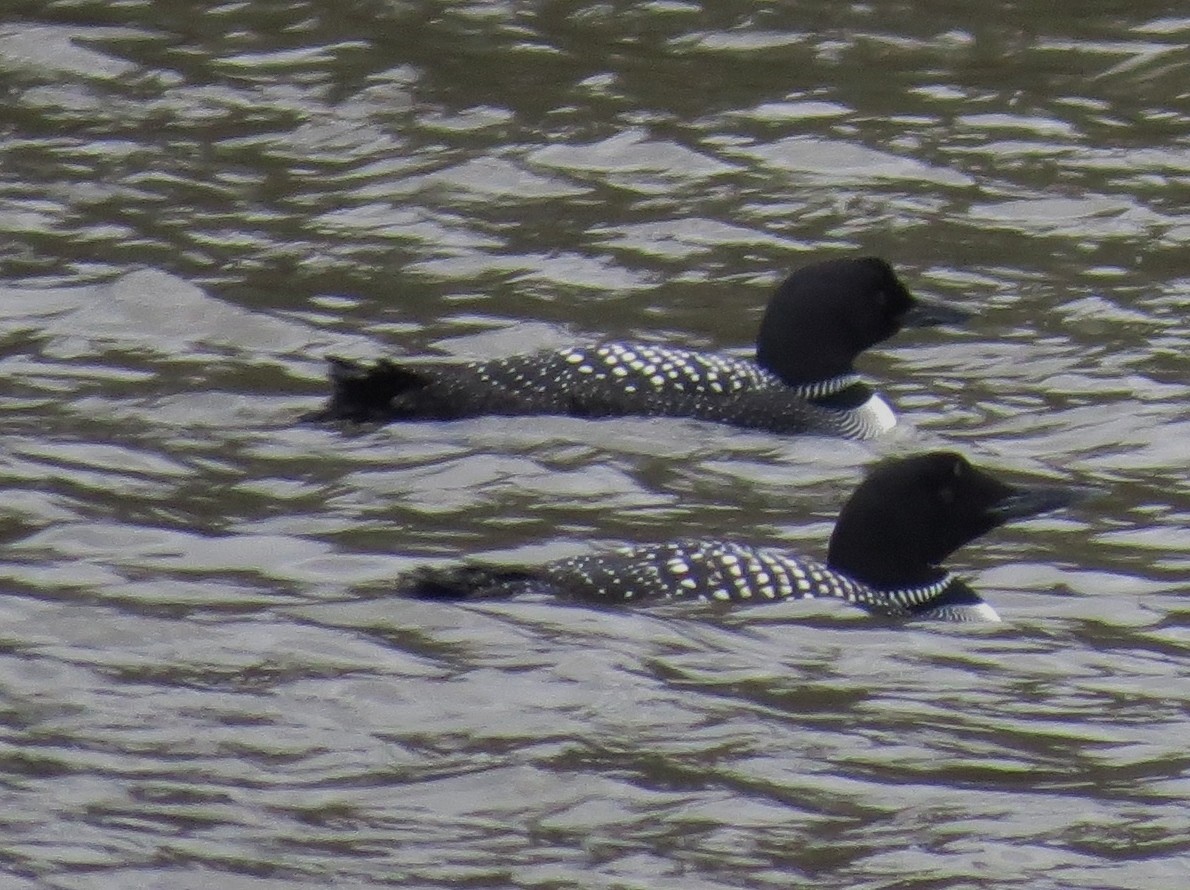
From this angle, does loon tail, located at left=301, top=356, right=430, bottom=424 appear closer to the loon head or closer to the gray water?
the gray water

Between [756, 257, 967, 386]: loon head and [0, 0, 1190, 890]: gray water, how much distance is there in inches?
10.8

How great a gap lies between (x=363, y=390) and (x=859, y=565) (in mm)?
2000

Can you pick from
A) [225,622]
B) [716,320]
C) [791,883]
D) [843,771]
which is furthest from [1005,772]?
[716,320]

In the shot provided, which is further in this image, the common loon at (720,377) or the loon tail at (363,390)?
the common loon at (720,377)

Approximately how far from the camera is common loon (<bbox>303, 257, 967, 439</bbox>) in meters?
9.37

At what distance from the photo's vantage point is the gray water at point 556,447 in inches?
232

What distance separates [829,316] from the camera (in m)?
10.0

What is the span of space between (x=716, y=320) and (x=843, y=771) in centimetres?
471

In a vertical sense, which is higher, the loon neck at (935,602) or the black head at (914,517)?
the black head at (914,517)

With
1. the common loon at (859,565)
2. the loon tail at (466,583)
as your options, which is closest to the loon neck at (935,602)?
the common loon at (859,565)

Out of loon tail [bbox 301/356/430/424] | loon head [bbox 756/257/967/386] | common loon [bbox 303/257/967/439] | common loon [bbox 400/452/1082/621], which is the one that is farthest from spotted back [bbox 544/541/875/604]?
loon head [bbox 756/257/967/386]

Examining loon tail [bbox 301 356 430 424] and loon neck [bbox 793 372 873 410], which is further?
loon neck [bbox 793 372 873 410]

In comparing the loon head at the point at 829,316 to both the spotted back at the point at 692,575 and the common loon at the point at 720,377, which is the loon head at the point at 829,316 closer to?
the common loon at the point at 720,377

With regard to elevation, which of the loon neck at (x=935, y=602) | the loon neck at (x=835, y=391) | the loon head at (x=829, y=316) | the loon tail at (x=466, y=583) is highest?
the loon tail at (x=466, y=583)
